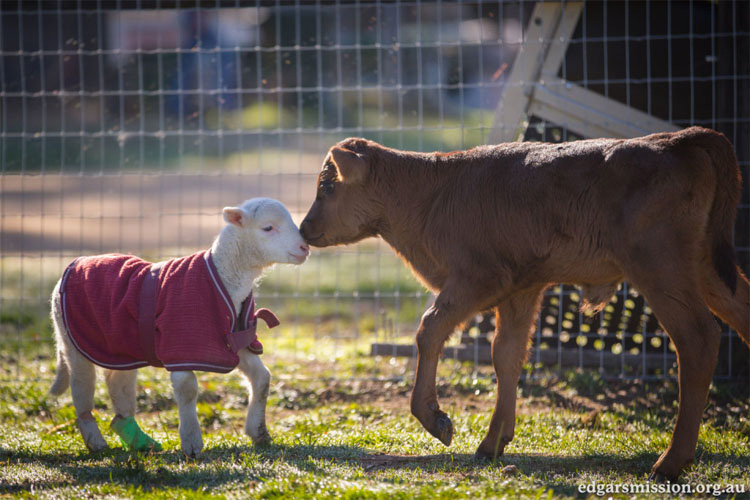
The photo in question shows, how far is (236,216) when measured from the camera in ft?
17.2

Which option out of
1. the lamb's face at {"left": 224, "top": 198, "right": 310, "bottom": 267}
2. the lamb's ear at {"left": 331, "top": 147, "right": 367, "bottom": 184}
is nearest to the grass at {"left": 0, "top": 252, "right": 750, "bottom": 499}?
the lamb's face at {"left": 224, "top": 198, "right": 310, "bottom": 267}

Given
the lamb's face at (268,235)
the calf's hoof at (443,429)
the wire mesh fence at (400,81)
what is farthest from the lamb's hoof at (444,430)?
the wire mesh fence at (400,81)

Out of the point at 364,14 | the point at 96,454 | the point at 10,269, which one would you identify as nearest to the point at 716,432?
the point at 96,454

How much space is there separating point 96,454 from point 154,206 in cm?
1405

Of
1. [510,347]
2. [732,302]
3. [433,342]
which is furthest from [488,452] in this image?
[732,302]

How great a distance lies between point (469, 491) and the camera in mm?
3928

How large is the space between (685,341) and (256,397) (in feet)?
8.53

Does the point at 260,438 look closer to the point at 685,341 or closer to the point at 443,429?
the point at 443,429

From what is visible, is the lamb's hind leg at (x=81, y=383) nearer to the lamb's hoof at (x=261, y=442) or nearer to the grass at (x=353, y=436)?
the grass at (x=353, y=436)

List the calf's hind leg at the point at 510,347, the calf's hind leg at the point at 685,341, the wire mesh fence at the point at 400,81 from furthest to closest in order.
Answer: the wire mesh fence at the point at 400,81
the calf's hind leg at the point at 510,347
the calf's hind leg at the point at 685,341

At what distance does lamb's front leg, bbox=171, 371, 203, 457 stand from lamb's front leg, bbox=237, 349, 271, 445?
40 cm

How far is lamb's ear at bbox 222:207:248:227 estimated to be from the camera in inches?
205

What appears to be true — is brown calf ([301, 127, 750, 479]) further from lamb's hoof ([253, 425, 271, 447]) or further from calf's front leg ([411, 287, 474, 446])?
lamb's hoof ([253, 425, 271, 447])

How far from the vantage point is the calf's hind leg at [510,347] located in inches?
201
